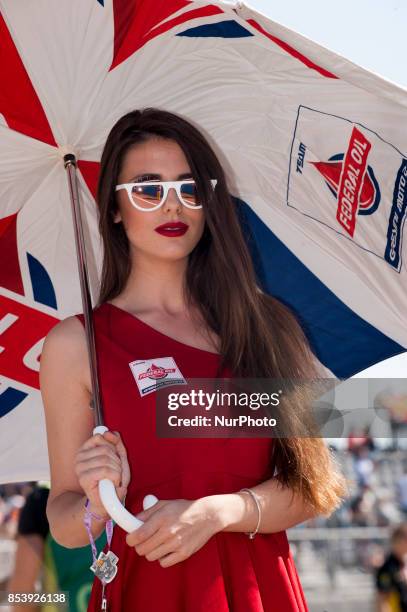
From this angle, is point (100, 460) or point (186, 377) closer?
point (100, 460)

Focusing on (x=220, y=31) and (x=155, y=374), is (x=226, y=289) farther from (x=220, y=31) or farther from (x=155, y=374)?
(x=220, y=31)

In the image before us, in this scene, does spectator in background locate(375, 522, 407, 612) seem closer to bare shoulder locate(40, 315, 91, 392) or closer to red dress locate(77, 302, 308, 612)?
red dress locate(77, 302, 308, 612)

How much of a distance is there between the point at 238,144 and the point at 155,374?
1.04m

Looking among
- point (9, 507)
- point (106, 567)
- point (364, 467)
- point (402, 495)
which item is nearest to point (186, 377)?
point (106, 567)

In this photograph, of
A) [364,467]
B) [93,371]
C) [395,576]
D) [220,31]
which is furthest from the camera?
[364,467]

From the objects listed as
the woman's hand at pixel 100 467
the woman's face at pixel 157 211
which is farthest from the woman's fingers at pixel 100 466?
the woman's face at pixel 157 211

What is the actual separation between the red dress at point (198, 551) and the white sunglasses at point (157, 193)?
45cm

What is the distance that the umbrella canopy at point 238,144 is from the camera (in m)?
2.93

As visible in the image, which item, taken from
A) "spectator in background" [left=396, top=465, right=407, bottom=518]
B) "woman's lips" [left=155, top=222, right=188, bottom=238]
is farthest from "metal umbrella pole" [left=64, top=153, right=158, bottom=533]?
"spectator in background" [left=396, top=465, right=407, bottom=518]

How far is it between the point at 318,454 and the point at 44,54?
58.2 inches

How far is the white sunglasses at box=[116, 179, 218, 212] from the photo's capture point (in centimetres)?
264

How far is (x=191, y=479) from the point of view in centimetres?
238

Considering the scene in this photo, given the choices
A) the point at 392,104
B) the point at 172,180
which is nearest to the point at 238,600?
the point at 172,180

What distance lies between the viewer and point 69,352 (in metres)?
2.52
